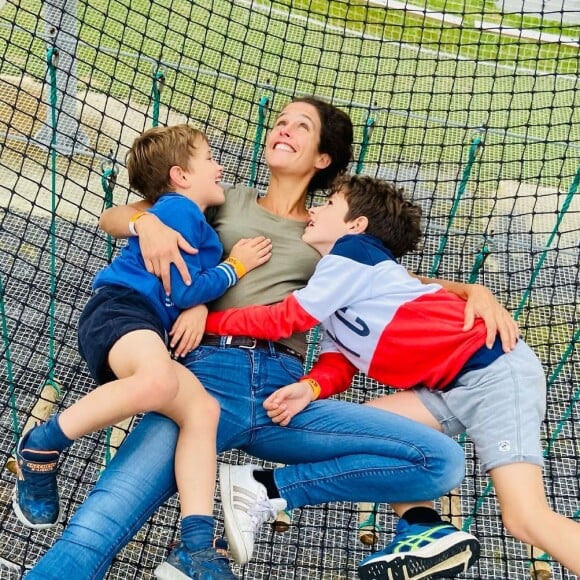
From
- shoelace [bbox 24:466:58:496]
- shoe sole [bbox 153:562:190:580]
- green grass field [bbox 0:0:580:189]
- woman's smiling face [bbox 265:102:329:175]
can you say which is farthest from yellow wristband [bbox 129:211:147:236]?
green grass field [bbox 0:0:580:189]

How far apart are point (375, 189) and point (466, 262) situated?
151 cm

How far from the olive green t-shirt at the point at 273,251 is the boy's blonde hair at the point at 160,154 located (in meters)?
0.12

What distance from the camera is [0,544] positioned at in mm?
1994

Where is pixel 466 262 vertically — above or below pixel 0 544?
above

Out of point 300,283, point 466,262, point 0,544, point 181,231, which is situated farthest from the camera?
point 466,262

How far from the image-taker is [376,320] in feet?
3.84

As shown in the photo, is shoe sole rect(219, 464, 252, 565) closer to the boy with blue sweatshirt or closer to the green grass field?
the boy with blue sweatshirt

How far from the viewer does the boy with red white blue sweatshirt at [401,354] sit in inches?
42.4

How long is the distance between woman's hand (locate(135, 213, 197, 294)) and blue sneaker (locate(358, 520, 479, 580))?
1.51 ft

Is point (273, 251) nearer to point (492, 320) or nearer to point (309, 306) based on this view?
point (309, 306)

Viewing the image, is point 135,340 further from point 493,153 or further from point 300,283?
point 493,153

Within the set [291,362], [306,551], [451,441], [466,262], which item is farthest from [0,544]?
[466,262]

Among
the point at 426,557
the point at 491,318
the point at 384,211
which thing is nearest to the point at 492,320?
the point at 491,318

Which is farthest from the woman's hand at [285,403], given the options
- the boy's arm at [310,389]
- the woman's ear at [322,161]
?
the woman's ear at [322,161]
